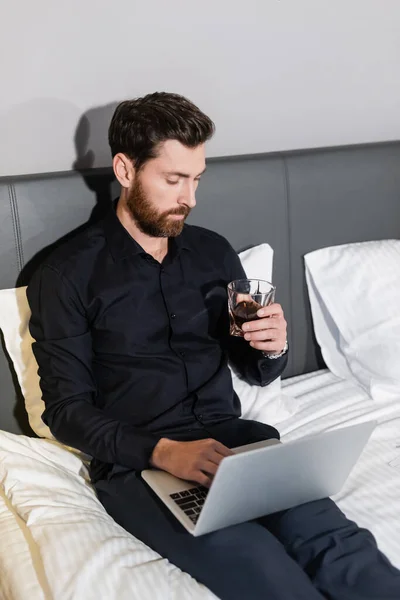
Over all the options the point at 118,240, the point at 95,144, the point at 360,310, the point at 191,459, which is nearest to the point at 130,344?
the point at 118,240

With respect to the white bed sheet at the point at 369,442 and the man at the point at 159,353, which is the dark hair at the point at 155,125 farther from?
the white bed sheet at the point at 369,442

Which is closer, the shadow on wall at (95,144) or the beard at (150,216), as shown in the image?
the beard at (150,216)

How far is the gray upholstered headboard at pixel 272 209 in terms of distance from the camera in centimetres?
184

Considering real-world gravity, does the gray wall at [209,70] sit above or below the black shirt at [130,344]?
above

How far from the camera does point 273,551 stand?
1.41 meters

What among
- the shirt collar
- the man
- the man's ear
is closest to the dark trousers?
the man

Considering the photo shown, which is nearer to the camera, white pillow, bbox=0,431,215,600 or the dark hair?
white pillow, bbox=0,431,215,600

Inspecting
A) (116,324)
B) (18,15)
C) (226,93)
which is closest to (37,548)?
(116,324)

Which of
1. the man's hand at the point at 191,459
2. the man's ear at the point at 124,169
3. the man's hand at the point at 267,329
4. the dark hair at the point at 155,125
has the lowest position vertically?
the man's hand at the point at 191,459

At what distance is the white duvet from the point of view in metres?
1.36

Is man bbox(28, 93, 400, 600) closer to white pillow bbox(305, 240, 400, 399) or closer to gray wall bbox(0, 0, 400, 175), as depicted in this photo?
gray wall bbox(0, 0, 400, 175)

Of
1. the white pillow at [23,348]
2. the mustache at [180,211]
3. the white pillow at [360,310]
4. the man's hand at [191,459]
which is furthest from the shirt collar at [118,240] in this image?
the white pillow at [360,310]

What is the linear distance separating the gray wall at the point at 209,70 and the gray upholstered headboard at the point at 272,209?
0.52 feet

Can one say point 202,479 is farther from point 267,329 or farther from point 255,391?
point 255,391
